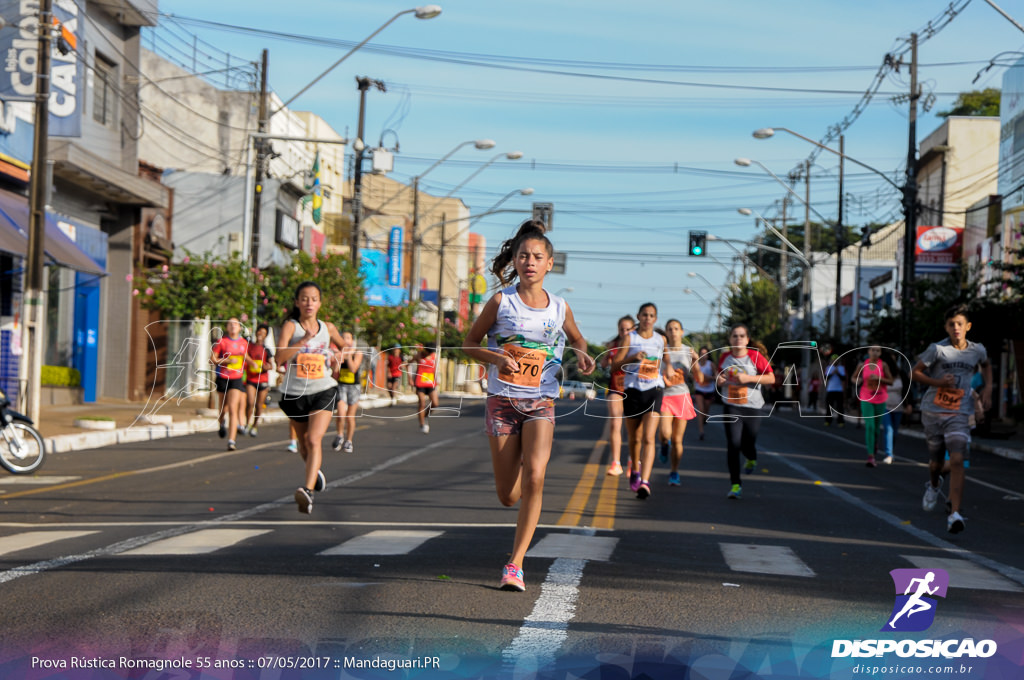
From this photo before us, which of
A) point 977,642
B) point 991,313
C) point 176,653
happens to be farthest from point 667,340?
point 991,313

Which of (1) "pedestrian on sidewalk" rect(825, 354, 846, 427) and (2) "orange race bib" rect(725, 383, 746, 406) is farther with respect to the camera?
(1) "pedestrian on sidewalk" rect(825, 354, 846, 427)

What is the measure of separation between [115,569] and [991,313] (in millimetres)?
29227

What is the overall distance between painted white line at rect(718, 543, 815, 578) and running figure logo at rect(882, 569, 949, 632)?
0.65m

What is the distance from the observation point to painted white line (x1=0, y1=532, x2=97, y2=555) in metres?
9.73

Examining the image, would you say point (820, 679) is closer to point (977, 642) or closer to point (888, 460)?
point (977, 642)

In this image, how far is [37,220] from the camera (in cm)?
2162

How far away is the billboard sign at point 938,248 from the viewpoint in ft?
177

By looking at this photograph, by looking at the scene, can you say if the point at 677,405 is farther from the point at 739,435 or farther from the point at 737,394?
the point at 739,435

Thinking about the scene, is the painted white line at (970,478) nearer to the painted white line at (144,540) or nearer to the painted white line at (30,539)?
the painted white line at (144,540)

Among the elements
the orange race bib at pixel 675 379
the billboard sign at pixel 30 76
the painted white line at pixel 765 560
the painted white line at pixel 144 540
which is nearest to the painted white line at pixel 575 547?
the painted white line at pixel 765 560

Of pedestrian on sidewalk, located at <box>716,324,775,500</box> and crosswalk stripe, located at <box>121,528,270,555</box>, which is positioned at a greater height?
pedestrian on sidewalk, located at <box>716,324,775,500</box>

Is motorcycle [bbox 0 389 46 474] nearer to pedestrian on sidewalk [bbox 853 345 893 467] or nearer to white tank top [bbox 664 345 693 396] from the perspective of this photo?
white tank top [bbox 664 345 693 396]

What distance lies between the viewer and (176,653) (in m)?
5.78

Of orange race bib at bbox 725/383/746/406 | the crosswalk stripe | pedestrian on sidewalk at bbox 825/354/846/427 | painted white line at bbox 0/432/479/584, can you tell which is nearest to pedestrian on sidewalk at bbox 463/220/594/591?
the crosswalk stripe
